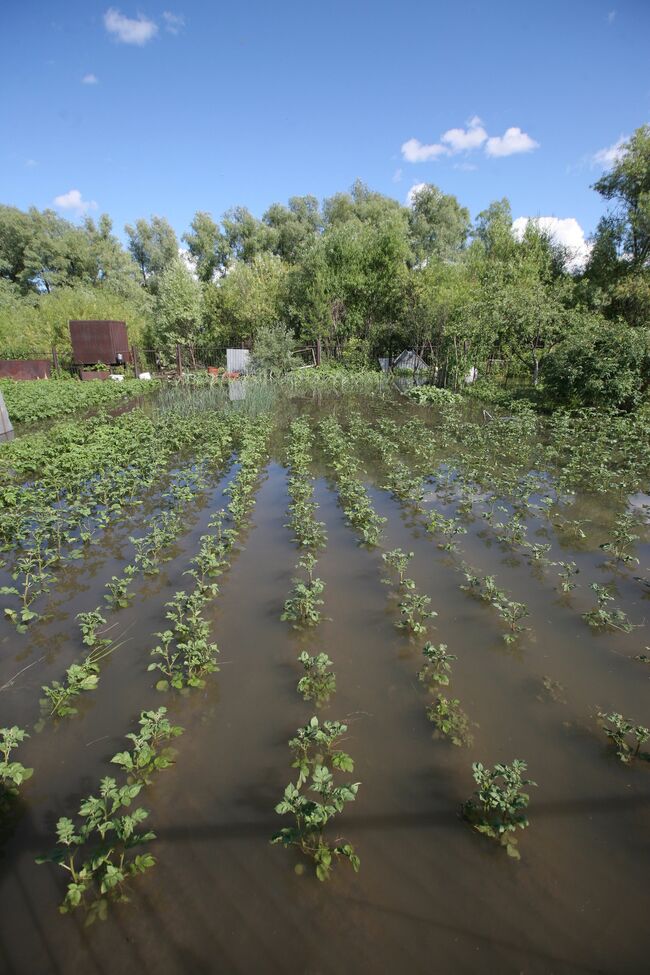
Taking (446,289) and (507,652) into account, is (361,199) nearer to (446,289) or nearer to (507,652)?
(446,289)

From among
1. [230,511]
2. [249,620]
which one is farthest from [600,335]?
[249,620]

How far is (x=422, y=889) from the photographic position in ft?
7.89

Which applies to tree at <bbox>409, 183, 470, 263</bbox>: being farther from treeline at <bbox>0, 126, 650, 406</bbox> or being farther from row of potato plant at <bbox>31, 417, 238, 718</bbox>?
row of potato plant at <bbox>31, 417, 238, 718</bbox>

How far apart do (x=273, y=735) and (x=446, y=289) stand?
25.0m

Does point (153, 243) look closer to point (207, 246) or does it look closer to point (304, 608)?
point (207, 246)

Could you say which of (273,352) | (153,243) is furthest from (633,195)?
(153,243)

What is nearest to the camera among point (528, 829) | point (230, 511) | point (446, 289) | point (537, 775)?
point (528, 829)

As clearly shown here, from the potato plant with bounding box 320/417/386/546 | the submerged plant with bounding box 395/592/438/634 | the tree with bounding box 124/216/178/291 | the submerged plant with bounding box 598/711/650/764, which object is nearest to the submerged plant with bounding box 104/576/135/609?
the submerged plant with bounding box 395/592/438/634

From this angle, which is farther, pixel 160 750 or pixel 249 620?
pixel 249 620

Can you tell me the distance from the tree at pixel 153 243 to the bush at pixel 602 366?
45836 mm

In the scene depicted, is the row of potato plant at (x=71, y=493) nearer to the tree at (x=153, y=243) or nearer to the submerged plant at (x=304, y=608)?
the submerged plant at (x=304, y=608)

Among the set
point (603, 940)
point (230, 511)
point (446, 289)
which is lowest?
point (603, 940)

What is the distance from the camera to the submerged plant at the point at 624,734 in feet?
10.1

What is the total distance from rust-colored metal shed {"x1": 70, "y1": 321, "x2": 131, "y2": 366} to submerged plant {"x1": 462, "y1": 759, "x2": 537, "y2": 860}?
87.4 feet
